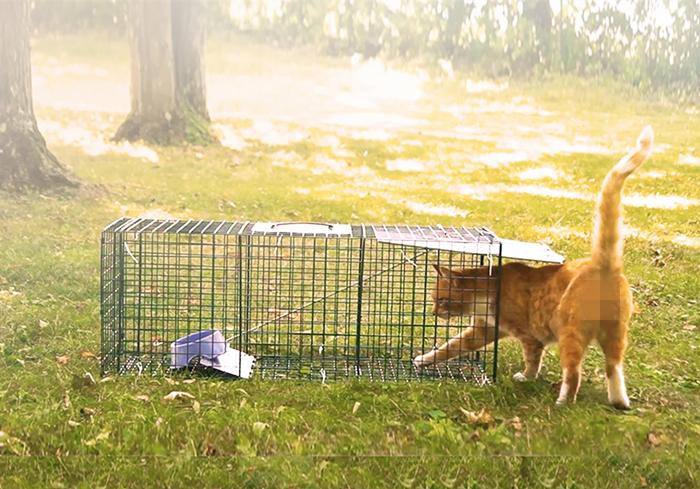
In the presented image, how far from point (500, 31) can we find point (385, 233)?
113 inches

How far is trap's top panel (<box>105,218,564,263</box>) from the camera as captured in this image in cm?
312

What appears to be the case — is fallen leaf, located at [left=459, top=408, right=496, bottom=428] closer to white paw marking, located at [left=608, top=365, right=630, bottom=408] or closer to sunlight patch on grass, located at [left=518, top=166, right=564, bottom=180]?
white paw marking, located at [left=608, top=365, right=630, bottom=408]

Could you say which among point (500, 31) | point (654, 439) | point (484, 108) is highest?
point (500, 31)

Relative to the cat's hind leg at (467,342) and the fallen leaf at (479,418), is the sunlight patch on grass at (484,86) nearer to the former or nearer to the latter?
the cat's hind leg at (467,342)

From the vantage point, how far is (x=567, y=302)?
299cm

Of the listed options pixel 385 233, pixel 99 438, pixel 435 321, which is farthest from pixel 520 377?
pixel 99 438

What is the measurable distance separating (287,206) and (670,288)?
7.81 ft

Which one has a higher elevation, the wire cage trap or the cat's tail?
the cat's tail

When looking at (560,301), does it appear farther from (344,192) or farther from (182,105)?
(182,105)

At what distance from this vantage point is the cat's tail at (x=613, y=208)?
9.30ft

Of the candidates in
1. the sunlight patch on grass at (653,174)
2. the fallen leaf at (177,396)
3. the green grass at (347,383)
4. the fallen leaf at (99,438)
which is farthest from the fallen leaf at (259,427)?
the sunlight patch on grass at (653,174)

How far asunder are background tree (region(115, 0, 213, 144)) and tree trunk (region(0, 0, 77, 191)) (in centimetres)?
57

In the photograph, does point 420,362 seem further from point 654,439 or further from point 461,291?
point 654,439

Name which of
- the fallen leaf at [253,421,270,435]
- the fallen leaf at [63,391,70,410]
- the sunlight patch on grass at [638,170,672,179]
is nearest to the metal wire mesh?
the fallen leaf at [63,391,70,410]
